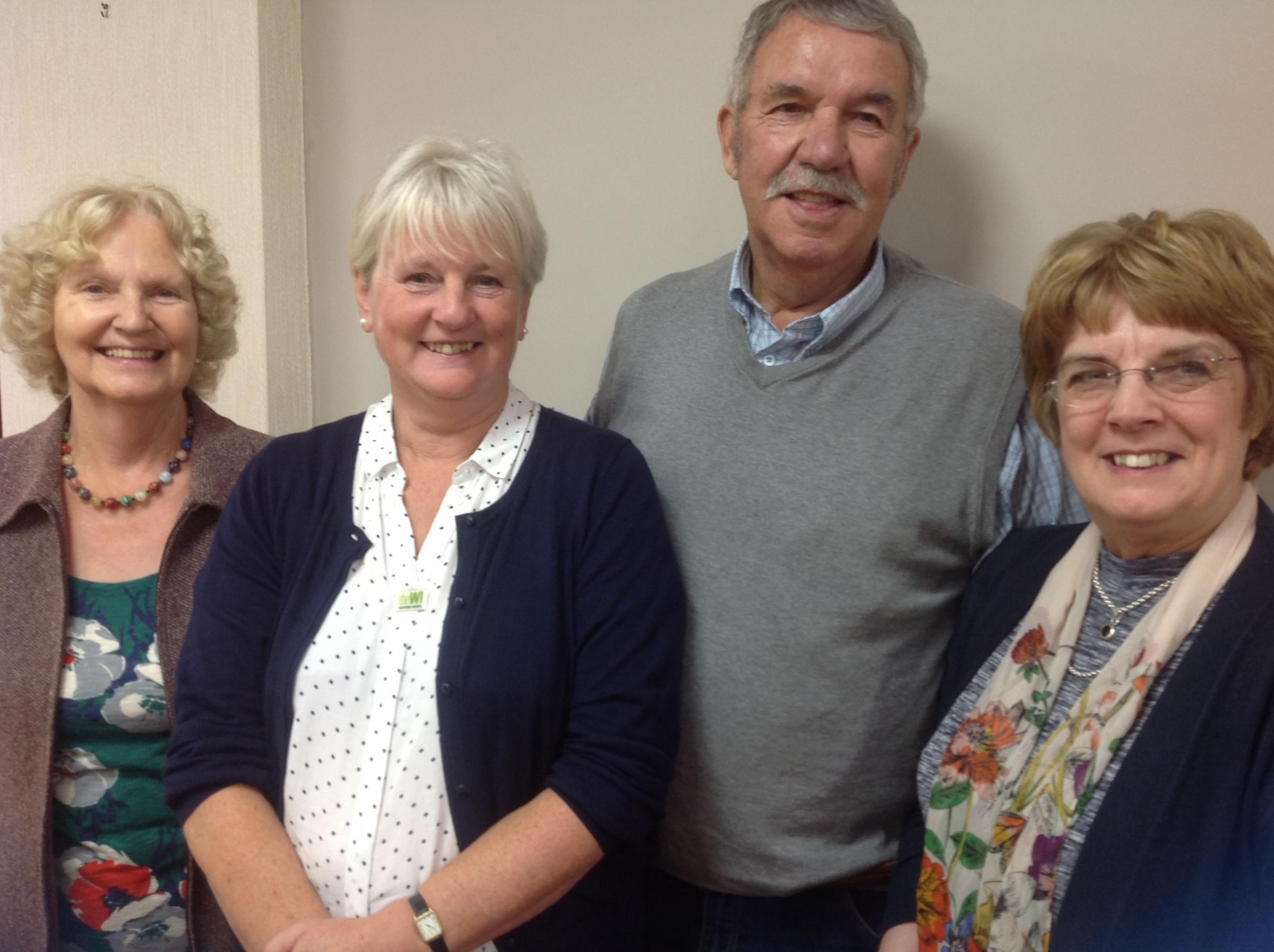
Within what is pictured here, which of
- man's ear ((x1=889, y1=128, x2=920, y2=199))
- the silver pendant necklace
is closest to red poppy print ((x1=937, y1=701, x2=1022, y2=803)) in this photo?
the silver pendant necklace

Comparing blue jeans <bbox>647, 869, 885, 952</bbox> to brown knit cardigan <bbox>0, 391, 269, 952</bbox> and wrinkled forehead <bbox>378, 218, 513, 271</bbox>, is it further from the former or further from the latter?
wrinkled forehead <bbox>378, 218, 513, 271</bbox>

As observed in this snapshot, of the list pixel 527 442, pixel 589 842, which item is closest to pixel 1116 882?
pixel 589 842

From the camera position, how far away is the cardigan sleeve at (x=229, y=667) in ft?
4.58

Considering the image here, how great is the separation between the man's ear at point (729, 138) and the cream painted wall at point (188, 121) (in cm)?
108

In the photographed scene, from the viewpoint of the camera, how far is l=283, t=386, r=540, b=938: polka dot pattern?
1340 millimetres

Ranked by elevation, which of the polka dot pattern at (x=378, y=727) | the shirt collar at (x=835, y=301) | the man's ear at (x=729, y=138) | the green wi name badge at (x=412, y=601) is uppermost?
the man's ear at (x=729, y=138)

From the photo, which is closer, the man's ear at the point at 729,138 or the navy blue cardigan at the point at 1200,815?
the navy blue cardigan at the point at 1200,815

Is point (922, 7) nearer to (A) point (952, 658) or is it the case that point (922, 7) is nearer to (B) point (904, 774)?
(A) point (952, 658)

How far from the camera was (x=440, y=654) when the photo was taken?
1354mm

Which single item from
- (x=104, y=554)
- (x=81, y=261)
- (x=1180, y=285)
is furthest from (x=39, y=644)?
(x=1180, y=285)

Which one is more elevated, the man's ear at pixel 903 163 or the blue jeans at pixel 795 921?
the man's ear at pixel 903 163

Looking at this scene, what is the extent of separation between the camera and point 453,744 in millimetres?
1331

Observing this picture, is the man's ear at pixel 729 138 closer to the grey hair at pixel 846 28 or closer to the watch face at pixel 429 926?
the grey hair at pixel 846 28

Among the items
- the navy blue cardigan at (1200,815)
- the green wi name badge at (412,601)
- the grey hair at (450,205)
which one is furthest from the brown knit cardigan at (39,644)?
the navy blue cardigan at (1200,815)
